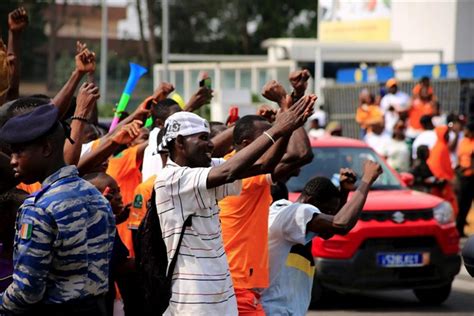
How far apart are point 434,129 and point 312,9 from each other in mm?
40604

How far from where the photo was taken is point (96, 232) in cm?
477

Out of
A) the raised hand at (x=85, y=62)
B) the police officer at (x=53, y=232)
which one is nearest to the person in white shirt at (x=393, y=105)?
the raised hand at (x=85, y=62)

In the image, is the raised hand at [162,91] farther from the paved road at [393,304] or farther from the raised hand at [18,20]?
the paved road at [393,304]

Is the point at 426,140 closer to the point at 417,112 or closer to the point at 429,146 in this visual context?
the point at 429,146

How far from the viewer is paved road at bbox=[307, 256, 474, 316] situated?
11.6 meters

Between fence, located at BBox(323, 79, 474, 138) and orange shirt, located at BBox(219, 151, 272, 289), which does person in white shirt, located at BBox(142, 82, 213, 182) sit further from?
fence, located at BBox(323, 79, 474, 138)

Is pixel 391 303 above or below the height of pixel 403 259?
below

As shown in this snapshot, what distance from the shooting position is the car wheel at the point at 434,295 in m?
12.0

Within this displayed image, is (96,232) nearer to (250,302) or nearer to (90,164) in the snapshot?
(90,164)

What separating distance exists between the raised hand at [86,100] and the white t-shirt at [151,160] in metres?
1.70

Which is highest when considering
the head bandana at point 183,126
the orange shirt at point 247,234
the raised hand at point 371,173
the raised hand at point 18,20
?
the raised hand at point 18,20

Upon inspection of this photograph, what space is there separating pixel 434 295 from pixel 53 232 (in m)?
8.00

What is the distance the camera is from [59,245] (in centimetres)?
462

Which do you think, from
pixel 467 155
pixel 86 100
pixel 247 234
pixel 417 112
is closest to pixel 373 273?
pixel 247 234
